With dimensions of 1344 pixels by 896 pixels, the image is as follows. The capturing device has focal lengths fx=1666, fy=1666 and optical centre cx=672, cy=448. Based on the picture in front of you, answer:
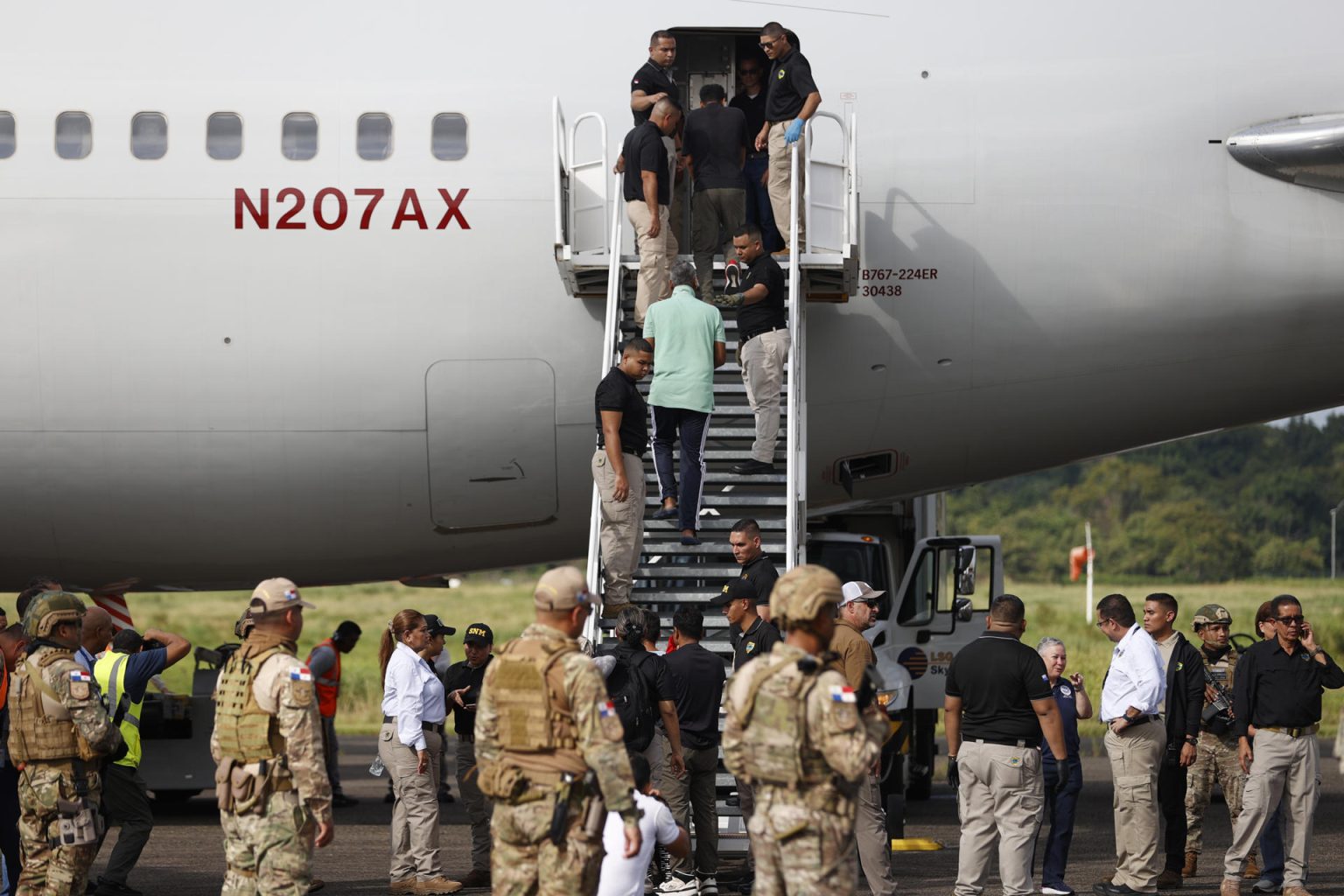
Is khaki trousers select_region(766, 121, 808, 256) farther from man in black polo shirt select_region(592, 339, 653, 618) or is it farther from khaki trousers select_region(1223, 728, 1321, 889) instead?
khaki trousers select_region(1223, 728, 1321, 889)

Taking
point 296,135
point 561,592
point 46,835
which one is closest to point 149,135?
point 296,135

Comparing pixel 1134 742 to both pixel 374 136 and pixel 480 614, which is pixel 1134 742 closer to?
pixel 374 136

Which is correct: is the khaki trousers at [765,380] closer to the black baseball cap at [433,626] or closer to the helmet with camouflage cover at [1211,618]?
the black baseball cap at [433,626]

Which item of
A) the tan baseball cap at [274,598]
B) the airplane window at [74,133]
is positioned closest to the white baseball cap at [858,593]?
the tan baseball cap at [274,598]

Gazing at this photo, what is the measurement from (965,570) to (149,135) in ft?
30.1

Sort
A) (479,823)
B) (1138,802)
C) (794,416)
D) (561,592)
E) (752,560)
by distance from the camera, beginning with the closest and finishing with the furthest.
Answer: (561,592), (1138,802), (752,560), (794,416), (479,823)

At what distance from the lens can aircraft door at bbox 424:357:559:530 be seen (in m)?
12.7

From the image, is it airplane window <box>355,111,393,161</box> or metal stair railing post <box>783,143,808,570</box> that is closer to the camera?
metal stair railing post <box>783,143,808,570</box>

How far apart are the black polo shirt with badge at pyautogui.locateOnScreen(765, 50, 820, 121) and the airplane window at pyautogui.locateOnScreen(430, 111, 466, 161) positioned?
7.58 ft

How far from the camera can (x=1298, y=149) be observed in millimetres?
12227

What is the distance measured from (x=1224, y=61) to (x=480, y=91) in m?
5.60

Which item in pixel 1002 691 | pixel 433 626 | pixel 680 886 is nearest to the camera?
pixel 1002 691

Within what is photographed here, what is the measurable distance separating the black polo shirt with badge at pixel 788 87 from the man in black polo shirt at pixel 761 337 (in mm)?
974

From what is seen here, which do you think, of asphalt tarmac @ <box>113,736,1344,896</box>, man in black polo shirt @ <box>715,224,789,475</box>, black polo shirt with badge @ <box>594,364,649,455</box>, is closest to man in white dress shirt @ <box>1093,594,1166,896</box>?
asphalt tarmac @ <box>113,736,1344,896</box>
